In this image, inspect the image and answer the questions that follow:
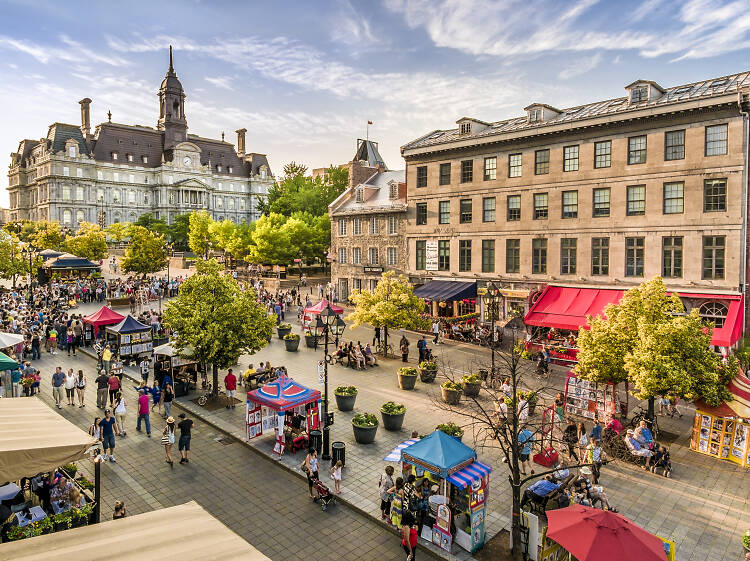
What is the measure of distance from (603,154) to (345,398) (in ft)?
70.2

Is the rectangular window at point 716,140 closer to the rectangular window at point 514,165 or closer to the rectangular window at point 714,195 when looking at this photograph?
the rectangular window at point 714,195

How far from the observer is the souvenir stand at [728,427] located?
15.2 metres

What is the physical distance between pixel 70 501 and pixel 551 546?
1062 cm

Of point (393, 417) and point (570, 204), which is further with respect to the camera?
point (570, 204)

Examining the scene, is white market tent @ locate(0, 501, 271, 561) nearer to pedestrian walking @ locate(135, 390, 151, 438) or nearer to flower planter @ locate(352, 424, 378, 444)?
flower planter @ locate(352, 424, 378, 444)

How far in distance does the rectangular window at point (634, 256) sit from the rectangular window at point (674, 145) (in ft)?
15.2

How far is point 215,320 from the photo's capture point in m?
20.0

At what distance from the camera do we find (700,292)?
2614cm

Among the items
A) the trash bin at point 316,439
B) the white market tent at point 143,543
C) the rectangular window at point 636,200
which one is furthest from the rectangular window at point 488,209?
the white market tent at point 143,543

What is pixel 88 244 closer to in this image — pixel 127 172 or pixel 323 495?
pixel 127 172

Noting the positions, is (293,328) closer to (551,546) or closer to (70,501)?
(70,501)

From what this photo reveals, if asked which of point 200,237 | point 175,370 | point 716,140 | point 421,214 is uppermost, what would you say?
point 716,140

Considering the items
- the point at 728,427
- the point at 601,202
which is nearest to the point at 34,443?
the point at 728,427

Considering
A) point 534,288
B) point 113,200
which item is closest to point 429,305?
point 534,288
